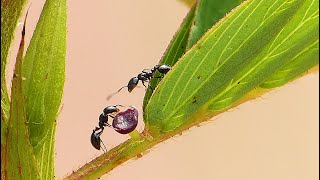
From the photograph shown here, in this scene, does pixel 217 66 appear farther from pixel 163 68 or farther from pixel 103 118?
pixel 103 118

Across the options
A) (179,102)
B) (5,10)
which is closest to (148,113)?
(179,102)

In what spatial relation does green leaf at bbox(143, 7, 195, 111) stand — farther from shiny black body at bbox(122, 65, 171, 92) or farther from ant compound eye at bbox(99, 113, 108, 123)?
ant compound eye at bbox(99, 113, 108, 123)

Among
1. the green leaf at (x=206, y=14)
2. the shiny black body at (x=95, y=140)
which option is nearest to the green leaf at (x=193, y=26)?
the green leaf at (x=206, y=14)

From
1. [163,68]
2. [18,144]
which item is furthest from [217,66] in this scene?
[18,144]

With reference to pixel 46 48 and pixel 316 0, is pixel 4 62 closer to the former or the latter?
pixel 46 48

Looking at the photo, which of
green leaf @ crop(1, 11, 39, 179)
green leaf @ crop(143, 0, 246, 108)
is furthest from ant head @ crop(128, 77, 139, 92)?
green leaf @ crop(1, 11, 39, 179)
